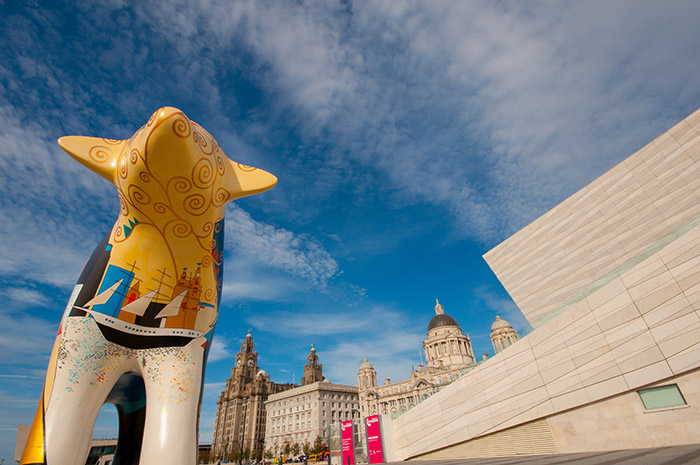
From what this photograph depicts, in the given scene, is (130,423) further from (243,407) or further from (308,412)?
(243,407)

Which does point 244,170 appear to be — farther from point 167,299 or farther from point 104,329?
point 104,329

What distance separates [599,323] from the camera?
1197 centimetres

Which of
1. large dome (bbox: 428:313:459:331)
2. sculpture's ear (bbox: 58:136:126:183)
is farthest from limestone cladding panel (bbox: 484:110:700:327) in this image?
large dome (bbox: 428:313:459:331)

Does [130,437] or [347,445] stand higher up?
[130,437]

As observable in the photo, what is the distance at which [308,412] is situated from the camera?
64.4m

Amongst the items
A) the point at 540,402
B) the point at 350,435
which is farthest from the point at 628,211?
the point at 350,435

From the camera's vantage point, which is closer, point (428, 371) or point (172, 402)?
point (172, 402)

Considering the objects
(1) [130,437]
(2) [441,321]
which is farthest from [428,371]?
(1) [130,437]

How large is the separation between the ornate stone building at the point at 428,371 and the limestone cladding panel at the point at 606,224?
121 ft

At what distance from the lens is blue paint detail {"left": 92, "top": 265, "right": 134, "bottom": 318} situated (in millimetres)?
5371

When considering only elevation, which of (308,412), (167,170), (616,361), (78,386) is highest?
(308,412)

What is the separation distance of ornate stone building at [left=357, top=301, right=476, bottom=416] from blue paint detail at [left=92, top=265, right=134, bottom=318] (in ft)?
192

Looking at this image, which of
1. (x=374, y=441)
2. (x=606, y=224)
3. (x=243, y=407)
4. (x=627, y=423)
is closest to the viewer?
(x=627, y=423)

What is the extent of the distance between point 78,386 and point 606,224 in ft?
83.9
